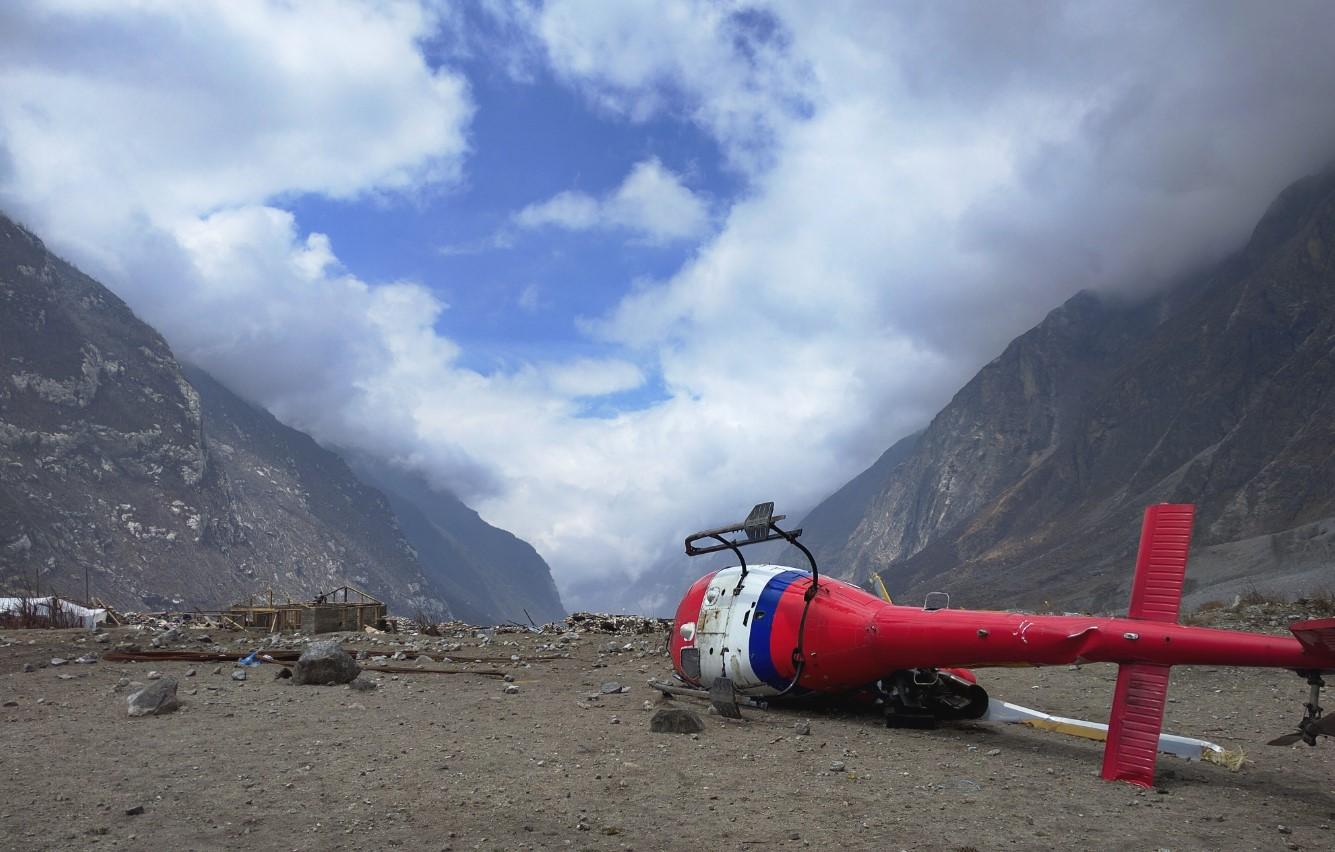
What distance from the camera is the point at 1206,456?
133m

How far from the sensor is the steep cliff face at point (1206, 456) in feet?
360

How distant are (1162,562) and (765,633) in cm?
505

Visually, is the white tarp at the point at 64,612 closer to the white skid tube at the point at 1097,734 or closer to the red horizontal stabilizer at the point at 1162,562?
the white skid tube at the point at 1097,734

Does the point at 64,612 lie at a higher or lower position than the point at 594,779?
lower

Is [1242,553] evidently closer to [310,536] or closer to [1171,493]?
[1171,493]

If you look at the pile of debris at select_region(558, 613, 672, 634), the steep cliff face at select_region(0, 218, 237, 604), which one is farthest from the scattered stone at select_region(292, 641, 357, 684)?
the steep cliff face at select_region(0, 218, 237, 604)

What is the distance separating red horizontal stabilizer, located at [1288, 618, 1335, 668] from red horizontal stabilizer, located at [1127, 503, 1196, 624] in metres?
0.98

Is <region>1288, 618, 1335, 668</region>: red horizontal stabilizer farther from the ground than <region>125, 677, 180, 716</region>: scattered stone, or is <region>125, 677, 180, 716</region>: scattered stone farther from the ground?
<region>1288, 618, 1335, 668</region>: red horizontal stabilizer

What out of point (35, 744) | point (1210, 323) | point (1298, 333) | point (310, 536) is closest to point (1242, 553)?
point (1298, 333)

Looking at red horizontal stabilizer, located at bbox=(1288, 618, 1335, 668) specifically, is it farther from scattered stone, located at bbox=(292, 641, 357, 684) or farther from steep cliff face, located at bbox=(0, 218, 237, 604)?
steep cliff face, located at bbox=(0, 218, 237, 604)

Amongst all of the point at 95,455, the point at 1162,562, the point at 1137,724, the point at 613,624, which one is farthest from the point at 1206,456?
the point at 95,455

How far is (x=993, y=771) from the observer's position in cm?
864

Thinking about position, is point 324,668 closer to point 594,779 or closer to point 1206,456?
point 594,779

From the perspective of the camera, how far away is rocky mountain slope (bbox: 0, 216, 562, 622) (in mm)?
119169
